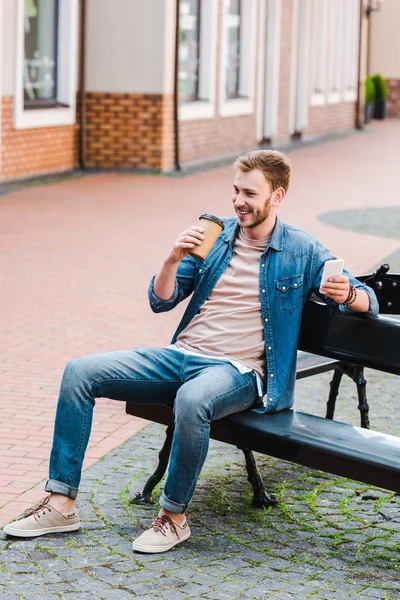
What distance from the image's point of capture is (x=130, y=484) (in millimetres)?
4938

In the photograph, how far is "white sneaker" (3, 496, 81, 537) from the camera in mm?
4254

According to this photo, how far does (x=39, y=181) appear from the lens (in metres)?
16.3

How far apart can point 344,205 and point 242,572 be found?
39.3 feet

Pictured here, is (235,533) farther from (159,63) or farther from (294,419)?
(159,63)

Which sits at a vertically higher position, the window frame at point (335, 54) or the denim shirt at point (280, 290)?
the window frame at point (335, 54)

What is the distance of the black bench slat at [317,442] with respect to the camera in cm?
409

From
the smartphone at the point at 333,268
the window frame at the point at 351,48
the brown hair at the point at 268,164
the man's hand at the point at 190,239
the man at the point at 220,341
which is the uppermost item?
the window frame at the point at 351,48

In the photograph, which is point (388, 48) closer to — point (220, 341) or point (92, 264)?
point (92, 264)

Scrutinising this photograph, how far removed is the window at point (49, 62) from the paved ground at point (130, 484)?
4.59 meters

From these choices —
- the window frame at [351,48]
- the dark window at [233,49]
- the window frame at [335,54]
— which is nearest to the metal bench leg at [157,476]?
the dark window at [233,49]

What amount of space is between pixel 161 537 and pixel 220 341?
2.54 feet

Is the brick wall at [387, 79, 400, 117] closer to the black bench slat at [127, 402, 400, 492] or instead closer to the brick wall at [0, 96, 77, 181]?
the brick wall at [0, 96, 77, 181]

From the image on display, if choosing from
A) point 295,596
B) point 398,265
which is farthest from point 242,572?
point 398,265

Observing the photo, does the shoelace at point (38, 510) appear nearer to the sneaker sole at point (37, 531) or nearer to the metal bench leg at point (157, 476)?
the sneaker sole at point (37, 531)
